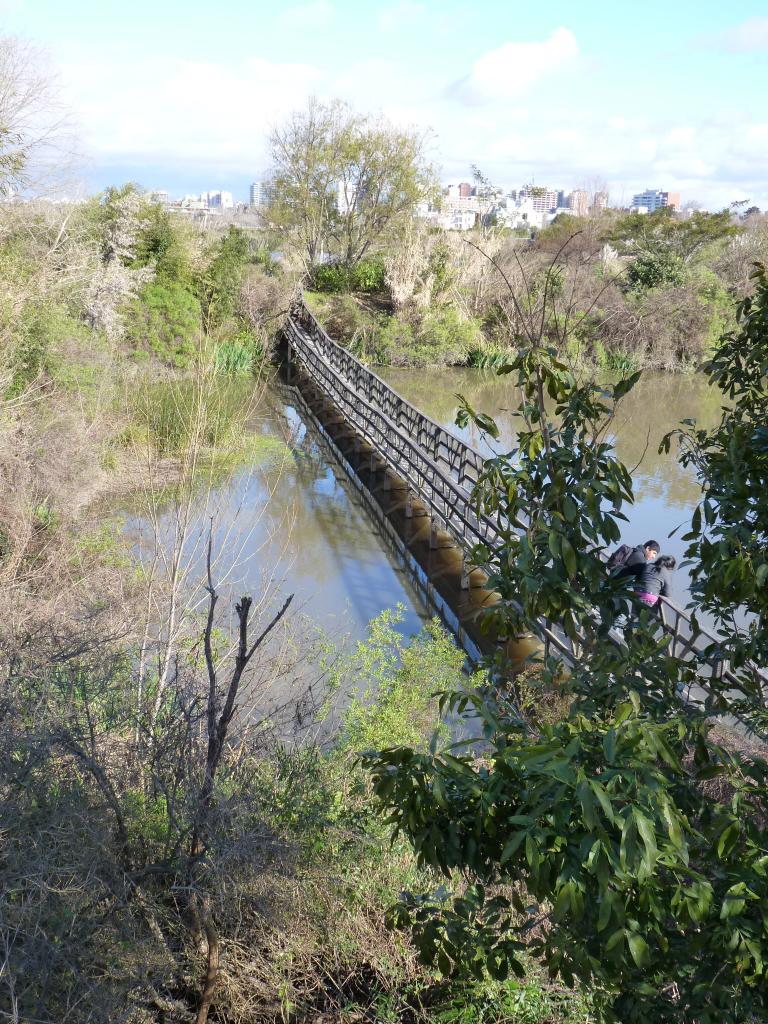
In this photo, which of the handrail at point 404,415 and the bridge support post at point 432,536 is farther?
the handrail at point 404,415

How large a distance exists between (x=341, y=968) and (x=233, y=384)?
1767 centimetres

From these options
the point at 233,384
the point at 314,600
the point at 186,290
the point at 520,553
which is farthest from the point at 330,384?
the point at 520,553

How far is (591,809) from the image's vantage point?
5.15 ft

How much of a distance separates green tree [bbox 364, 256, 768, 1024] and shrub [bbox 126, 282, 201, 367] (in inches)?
689

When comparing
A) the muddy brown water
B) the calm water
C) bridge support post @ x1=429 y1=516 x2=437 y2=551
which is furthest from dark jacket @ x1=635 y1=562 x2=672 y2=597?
bridge support post @ x1=429 y1=516 x2=437 y2=551

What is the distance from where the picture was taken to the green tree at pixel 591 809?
171 cm

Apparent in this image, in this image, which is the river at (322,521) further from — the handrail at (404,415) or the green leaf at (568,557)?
the green leaf at (568,557)

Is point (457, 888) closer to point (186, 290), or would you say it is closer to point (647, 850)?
point (647, 850)

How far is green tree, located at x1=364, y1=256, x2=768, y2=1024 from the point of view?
1713 millimetres

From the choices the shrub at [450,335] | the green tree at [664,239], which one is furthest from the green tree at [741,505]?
the green tree at [664,239]

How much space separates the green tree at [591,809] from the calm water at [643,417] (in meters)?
7.56

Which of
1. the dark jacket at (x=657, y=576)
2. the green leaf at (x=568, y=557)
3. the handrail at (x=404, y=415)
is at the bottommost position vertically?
the dark jacket at (x=657, y=576)

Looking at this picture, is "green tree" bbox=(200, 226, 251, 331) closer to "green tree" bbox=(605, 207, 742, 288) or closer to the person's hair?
"green tree" bbox=(605, 207, 742, 288)

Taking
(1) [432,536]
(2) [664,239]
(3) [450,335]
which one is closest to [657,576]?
(1) [432,536]
